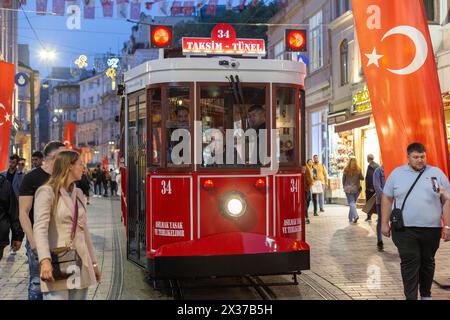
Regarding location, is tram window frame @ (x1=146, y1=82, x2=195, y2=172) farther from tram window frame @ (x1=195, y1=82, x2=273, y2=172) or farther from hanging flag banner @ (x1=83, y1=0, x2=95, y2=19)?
hanging flag banner @ (x1=83, y1=0, x2=95, y2=19)

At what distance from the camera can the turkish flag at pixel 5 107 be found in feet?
30.5

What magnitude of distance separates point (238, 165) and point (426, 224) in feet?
7.16

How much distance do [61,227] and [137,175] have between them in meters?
3.60

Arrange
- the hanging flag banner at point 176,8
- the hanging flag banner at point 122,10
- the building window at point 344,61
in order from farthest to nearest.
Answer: the building window at point 344,61 < the hanging flag banner at point 176,8 < the hanging flag banner at point 122,10

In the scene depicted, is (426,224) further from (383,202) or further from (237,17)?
(237,17)

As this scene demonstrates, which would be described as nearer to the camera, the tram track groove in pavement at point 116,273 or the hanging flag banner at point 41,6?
the tram track groove in pavement at point 116,273

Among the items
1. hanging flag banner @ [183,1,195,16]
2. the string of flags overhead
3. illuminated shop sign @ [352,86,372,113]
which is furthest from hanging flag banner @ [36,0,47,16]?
illuminated shop sign @ [352,86,372,113]

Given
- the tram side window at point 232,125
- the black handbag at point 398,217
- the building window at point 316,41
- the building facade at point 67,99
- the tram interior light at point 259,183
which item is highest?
the building facade at point 67,99

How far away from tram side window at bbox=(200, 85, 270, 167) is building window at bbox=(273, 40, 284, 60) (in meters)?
20.9

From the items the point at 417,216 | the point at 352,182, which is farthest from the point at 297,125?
the point at 352,182

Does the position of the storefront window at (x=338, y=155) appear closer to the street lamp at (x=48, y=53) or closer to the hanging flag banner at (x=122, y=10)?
the hanging flag banner at (x=122, y=10)

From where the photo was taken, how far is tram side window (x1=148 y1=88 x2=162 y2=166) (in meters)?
6.84

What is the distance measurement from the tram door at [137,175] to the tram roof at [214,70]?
1.45 ft

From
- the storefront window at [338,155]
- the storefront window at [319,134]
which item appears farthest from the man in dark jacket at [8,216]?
the storefront window at [319,134]
